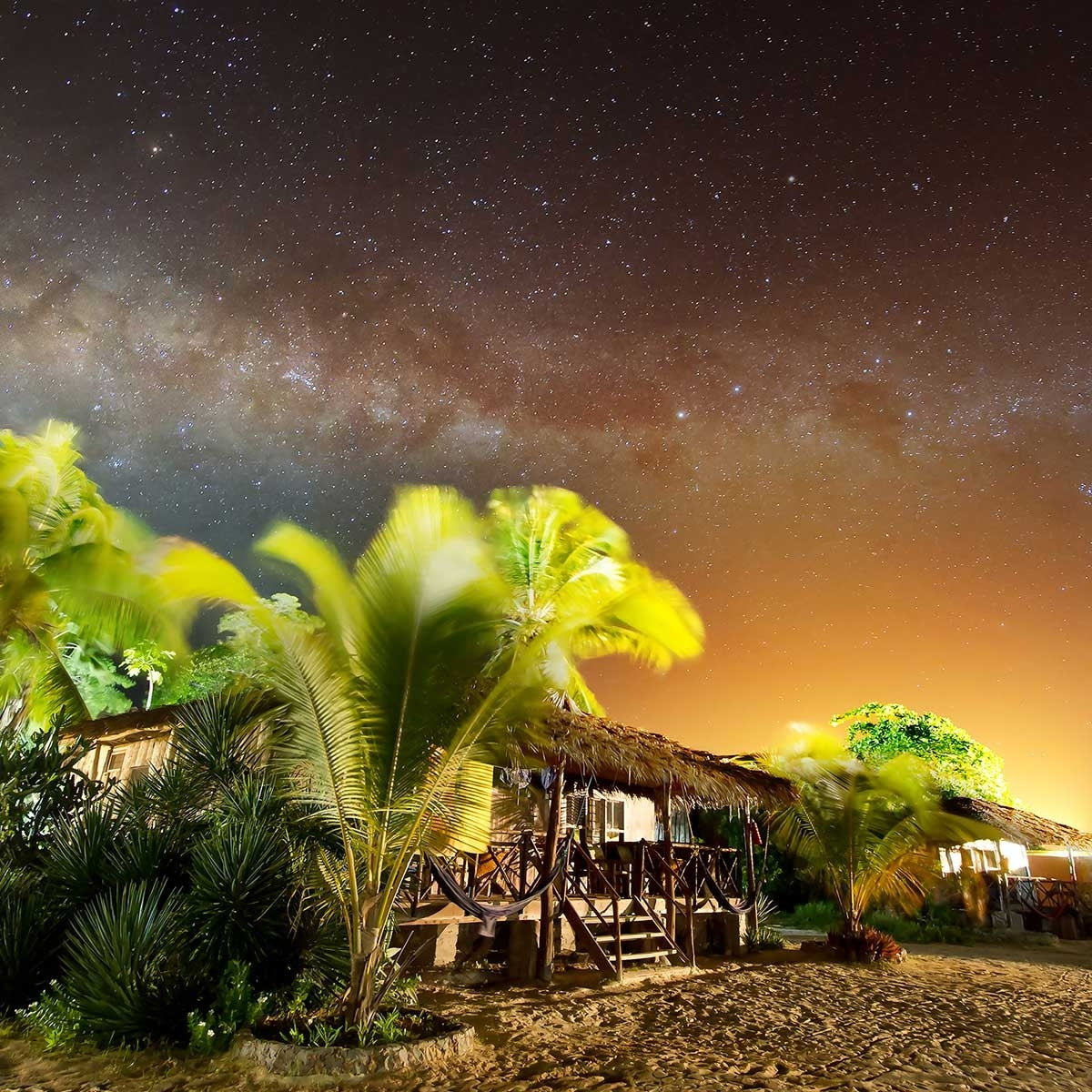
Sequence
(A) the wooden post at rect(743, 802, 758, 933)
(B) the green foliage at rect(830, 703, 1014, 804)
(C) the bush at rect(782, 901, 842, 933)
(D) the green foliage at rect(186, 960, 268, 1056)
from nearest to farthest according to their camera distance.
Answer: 1. (D) the green foliage at rect(186, 960, 268, 1056)
2. (A) the wooden post at rect(743, 802, 758, 933)
3. (C) the bush at rect(782, 901, 842, 933)
4. (B) the green foliage at rect(830, 703, 1014, 804)

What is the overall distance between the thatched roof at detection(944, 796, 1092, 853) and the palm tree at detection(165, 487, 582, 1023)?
14818mm

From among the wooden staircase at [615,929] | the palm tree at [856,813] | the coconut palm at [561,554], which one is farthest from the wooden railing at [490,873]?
the palm tree at [856,813]

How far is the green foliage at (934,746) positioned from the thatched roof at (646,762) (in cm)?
1251

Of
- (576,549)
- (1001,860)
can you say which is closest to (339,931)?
(576,549)

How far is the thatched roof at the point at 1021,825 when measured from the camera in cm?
1636

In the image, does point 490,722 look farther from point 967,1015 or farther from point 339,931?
point 967,1015

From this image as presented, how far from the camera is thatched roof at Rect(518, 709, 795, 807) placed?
355 inches

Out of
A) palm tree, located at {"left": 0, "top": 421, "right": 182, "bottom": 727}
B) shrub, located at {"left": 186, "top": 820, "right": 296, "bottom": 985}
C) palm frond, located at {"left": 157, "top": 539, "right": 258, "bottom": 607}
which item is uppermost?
palm tree, located at {"left": 0, "top": 421, "right": 182, "bottom": 727}

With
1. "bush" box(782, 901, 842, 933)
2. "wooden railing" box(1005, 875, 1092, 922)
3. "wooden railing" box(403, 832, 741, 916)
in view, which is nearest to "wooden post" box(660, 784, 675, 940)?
"wooden railing" box(403, 832, 741, 916)

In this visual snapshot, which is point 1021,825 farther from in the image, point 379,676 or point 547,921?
point 379,676

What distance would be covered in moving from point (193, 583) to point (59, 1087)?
3173 millimetres

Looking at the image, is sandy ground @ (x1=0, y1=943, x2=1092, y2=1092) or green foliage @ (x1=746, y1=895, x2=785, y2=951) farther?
green foliage @ (x1=746, y1=895, x2=785, y2=951)

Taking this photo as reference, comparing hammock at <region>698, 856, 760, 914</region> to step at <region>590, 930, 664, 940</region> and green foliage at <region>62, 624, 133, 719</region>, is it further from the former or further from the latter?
green foliage at <region>62, 624, 133, 719</region>

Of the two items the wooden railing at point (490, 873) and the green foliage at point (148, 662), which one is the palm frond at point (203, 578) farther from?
the green foliage at point (148, 662)
